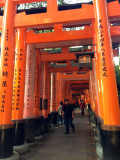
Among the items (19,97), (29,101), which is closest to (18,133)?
(19,97)

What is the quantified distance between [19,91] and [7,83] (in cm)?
76

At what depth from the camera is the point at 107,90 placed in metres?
3.07

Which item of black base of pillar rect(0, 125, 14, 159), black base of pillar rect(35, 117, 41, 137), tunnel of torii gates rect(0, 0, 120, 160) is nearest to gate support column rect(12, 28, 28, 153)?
tunnel of torii gates rect(0, 0, 120, 160)

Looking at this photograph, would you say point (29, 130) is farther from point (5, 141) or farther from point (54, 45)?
point (54, 45)

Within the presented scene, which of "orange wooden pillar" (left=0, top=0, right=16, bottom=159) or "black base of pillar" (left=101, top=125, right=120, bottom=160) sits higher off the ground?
"orange wooden pillar" (left=0, top=0, right=16, bottom=159)

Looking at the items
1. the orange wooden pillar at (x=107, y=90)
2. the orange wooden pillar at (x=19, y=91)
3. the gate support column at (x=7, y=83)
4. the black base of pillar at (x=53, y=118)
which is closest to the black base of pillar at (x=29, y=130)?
the orange wooden pillar at (x=19, y=91)

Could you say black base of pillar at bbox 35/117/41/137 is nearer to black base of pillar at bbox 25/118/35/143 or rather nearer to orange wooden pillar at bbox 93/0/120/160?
black base of pillar at bbox 25/118/35/143

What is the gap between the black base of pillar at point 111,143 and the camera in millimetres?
2805

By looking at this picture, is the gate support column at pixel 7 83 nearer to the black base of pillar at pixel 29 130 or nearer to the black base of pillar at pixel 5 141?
the black base of pillar at pixel 5 141

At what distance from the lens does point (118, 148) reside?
281 centimetres

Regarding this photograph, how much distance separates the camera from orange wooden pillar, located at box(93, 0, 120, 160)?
9.36ft

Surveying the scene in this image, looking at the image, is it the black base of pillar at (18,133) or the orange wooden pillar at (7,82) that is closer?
the orange wooden pillar at (7,82)

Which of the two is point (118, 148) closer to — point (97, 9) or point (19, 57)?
point (97, 9)

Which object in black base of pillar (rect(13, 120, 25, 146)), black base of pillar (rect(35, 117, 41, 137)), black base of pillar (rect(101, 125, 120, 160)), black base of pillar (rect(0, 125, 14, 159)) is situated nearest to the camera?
black base of pillar (rect(101, 125, 120, 160))
